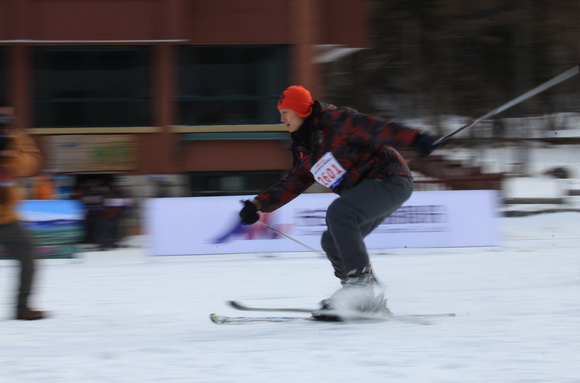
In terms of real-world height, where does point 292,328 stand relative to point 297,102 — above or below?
below

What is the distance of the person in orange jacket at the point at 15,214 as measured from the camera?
5129mm

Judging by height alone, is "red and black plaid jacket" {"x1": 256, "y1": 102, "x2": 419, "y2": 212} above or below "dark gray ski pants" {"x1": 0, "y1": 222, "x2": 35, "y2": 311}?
above

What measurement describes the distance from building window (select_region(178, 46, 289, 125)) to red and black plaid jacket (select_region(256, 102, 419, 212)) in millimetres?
9558

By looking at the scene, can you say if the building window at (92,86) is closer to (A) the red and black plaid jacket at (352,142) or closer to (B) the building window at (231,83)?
(B) the building window at (231,83)

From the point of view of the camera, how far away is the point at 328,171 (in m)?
4.74

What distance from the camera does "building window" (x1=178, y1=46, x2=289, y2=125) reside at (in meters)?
14.2

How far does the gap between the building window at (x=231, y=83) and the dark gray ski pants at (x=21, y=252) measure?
359 inches

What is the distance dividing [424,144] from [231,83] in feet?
34.1

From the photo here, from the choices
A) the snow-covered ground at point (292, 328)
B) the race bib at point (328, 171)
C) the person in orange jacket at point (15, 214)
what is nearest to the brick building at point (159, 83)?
the snow-covered ground at point (292, 328)

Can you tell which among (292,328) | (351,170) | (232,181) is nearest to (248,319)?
(292,328)

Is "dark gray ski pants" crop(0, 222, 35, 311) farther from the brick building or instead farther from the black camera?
the brick building

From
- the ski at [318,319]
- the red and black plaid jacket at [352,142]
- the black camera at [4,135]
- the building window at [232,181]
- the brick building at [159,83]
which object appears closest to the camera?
the red and black plaid jacket at [352,142]

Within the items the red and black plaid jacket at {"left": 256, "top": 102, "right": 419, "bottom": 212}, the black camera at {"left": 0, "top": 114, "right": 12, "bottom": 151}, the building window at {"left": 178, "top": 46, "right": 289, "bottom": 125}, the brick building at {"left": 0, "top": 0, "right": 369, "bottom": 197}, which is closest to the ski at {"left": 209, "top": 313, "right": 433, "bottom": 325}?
the red and black plaid jacket at {"left": 256, "top": 102, "right": 419, "bottom": 212}

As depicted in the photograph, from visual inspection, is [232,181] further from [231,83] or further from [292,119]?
[292,119]
